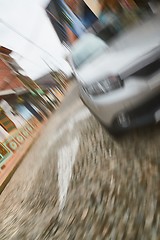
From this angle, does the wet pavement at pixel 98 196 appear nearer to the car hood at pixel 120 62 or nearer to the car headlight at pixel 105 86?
the car headlight at pixel 105 86

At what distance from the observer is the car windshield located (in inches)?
137

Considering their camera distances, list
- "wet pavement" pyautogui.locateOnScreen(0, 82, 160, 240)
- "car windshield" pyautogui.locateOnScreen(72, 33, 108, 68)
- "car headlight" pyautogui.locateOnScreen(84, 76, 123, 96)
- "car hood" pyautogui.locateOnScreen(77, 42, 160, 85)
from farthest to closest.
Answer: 1. "car windshield" pyautogui.locateOnScreen(72, 33, 108, 68)
2. "car headlight" pyautogui.locateOnScreen(84, 76, 123, 96)
3. "car hood" pyautogui.locateOnScreen(77, 42, 160, 85)
4. "wet pavement" pyautogui.locateOnScreen(0, 82, 160, 240)

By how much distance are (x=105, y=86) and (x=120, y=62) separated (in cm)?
31

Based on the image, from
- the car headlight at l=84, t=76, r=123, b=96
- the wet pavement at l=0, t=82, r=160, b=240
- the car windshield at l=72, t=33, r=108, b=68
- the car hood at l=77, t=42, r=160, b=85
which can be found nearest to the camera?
the wet pavement at l=0, t=82, r=160, b=240

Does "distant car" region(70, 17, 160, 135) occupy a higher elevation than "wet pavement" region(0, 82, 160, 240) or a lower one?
higher

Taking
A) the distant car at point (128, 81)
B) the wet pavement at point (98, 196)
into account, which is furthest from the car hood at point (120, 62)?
the wet pavement at point (98, 196)

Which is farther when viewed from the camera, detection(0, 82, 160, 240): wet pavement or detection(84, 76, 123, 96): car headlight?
detection(84, 76, 123, 96): car headlight

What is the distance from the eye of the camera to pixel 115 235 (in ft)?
7.34

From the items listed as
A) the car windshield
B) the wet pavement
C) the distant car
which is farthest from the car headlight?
the wet pavement

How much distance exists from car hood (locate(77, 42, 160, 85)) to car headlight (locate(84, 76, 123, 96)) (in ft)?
0.17

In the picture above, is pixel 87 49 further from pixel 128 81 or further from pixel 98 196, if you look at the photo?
pixel 98 196

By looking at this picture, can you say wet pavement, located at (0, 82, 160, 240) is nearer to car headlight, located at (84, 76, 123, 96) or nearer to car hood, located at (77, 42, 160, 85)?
car headlight, located at (84, 76, 123, 96)

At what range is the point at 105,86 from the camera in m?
2.75

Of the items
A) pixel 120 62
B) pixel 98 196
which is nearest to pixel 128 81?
pixel 120 62
